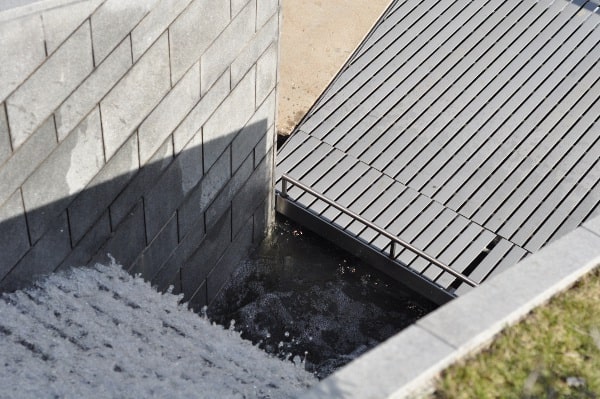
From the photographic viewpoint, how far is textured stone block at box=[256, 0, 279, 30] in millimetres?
11888

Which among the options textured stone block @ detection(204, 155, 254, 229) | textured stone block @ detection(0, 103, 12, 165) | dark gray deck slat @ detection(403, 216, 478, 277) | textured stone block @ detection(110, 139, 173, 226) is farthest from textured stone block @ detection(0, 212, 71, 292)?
dark gray deck slat @ detection(403, 216, 478, 277)

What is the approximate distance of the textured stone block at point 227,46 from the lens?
36.2 feet

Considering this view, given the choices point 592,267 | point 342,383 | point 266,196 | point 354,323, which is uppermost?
point 266,196

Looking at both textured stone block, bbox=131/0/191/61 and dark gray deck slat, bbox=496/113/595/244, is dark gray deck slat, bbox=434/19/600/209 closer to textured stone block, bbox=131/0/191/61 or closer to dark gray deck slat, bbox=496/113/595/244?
dark gray deck slat, bbox=496/113/595/244

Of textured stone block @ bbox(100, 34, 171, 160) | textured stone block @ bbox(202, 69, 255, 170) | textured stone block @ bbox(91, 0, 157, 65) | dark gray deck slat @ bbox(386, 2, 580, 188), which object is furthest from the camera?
dark gray deck slat @ bbox(386, 2, 580, 188)

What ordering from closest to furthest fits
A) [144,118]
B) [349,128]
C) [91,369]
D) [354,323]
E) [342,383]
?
1. [342,383]
2. [91,369]
3. [144,118]
4. [354,323]
5. [349,128]

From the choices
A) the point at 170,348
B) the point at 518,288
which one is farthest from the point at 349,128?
the point at 518,288

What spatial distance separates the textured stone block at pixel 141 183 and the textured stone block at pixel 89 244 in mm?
141

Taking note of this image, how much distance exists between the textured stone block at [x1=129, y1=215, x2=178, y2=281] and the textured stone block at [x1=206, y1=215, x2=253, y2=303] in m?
1.53

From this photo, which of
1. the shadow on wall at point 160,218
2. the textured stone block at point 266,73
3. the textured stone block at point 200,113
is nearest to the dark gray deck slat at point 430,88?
the shadow on wall at point 160,218

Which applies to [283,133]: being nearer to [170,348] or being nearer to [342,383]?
[170,348]

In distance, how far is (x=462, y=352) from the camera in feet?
22.8

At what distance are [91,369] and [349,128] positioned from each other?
845 centimetres

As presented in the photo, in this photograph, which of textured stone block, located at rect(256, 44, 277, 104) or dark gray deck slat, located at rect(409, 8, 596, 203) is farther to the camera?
dark gray deck slat, located at rect(409, 8, 596, 203)
